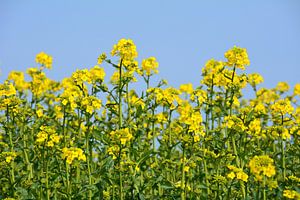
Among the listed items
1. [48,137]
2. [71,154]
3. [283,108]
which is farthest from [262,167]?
[48,137]

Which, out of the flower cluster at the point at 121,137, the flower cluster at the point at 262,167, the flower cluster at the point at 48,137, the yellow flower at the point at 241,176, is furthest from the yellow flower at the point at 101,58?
the flower cluster at the point at 262,167

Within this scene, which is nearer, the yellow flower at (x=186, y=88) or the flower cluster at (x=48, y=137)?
the flower cluster at (x=48, y=137)

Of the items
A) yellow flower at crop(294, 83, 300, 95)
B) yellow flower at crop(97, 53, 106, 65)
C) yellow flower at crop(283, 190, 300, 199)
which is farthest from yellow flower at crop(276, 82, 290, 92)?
yellow flower at crop(283, 190, 300, 199)

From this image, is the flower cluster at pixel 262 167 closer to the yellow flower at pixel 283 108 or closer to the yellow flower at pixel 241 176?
the yellow flower at pixel 241 176

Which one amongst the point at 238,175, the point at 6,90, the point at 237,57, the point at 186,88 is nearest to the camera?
the point at 238,175

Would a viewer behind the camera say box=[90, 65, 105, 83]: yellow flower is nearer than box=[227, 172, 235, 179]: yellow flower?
No

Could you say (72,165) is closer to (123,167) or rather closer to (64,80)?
(123,167)

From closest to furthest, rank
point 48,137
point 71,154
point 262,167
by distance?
point 262,167 → point 71,154 → point 48,137

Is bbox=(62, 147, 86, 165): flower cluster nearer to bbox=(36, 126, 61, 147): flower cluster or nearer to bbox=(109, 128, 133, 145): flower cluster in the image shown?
bbox=(36, 126, 61, 147): flower cluster

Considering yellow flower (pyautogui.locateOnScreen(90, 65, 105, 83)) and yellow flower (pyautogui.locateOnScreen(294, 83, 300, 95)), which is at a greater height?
yellow flower (pyautogui.locateOnScreen(294, 83, 300, 95))

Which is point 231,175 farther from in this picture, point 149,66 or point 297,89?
point 297,89

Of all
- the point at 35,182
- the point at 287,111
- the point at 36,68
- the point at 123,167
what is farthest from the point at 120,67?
the point at 36,68

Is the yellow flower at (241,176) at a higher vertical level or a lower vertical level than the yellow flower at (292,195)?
higher

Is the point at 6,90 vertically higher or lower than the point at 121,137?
higher
